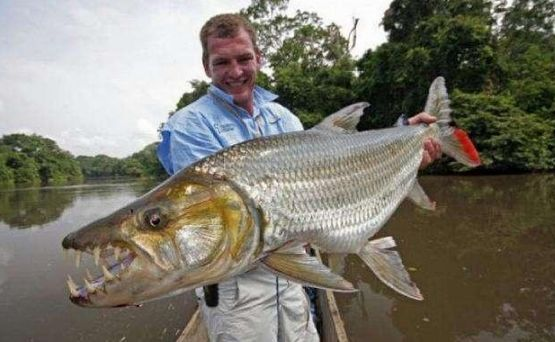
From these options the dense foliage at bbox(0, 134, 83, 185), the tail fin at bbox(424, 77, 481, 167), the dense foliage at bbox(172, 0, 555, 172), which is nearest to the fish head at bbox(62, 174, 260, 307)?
the tail fin at bbox(424, 77, 481, 167)

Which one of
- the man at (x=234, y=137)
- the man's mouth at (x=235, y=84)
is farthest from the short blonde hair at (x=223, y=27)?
the man's mouth at (x=235, y=84)

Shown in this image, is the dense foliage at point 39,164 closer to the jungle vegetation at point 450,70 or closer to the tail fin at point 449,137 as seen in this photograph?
the jungle vegetation at point 450,70

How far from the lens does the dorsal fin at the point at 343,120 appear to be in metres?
2.70

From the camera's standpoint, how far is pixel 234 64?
2.89 metres

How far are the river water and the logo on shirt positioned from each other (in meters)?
1.06

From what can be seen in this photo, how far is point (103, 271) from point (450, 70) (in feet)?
102

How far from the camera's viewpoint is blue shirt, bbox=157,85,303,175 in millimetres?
2680

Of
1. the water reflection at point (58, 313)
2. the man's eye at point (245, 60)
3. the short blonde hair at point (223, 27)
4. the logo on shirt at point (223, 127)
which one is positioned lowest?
the water reflection at point (58, 313)

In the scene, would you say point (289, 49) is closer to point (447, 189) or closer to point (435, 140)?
point (447, 189)

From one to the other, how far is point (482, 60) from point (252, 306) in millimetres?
29678

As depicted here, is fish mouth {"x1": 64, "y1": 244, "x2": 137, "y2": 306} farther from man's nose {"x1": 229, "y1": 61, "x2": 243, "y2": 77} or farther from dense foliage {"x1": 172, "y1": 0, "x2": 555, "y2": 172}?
dense foliage {"x1": 172, "y1": 0, "x2": 555, "y2": 172}

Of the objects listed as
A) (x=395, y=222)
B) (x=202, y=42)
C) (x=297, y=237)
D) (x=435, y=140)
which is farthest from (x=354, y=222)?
(x=395, y=222)

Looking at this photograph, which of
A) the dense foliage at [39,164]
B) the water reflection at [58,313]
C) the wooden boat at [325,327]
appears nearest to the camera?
the wooden boat at [325,327]

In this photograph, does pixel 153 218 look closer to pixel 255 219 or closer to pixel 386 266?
pixel 255 219
